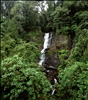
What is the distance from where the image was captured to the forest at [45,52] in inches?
273

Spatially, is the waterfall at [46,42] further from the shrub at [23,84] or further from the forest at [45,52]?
the shrub at [23,84]

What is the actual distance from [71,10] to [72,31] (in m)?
2.34

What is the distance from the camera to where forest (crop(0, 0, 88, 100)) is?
6938 millimetres

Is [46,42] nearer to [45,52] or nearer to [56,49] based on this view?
[45,52]

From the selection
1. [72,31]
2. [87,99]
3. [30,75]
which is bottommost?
[87,99]

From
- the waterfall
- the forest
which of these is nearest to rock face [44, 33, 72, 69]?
the forest

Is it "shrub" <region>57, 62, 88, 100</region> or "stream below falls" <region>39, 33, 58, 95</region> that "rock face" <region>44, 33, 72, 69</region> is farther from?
"shrub" <region>57, 62, 88, 100</region>

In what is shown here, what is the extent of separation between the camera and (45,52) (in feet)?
42.4

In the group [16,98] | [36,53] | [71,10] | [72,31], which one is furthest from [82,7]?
[16,98]

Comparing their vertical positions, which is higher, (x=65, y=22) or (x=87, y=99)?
(x=65, y=22)

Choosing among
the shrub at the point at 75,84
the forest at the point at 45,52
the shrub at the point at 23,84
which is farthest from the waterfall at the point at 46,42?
the shrub at the point at 75,84

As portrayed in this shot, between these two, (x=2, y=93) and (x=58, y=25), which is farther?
(x=58, y=25)

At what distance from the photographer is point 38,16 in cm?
1666

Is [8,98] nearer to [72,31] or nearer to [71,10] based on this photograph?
[72,31]
